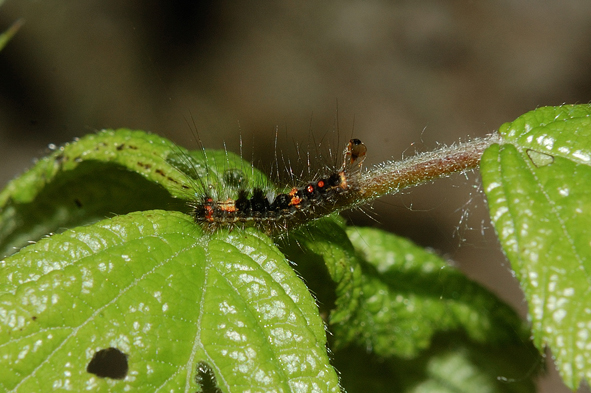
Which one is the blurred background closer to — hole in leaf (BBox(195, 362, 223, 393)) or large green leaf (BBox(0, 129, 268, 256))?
large green leaf (BBox(0, 129, 268, 256))

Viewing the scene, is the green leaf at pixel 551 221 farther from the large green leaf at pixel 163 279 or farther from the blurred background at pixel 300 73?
the blurred background at pixel 300 73

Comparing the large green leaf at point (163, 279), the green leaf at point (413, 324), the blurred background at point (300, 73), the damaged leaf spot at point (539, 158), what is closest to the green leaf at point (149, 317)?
the large green leaf at point (163, 279)

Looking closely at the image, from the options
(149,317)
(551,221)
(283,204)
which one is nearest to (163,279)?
(149,317)

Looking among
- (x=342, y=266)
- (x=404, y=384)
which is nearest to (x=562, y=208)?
(x=342, y=266)

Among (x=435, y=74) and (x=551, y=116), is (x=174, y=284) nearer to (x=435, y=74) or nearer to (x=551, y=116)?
(x=551, y=116)

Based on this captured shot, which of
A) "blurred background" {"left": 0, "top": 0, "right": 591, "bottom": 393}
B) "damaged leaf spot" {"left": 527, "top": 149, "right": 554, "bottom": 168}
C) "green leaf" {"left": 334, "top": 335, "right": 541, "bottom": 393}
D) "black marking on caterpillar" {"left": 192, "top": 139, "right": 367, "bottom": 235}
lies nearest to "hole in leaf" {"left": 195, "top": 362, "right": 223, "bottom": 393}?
"black marking on caterpillar" {"left": 192, "top": 139, "right": 367, "bottom": 235}

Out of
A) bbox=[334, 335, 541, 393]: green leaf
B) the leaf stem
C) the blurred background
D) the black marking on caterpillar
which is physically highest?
the blurred background
